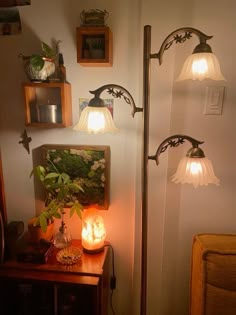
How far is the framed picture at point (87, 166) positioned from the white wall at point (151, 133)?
5 cm

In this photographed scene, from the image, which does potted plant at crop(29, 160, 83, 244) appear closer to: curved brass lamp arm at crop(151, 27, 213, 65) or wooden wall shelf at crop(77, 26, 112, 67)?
wooden wall shelf at crop(77, 26, 112, 67)

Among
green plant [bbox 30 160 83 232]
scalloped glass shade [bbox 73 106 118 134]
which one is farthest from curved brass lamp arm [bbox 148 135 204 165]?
green plant [bbox 30 160 83 232]

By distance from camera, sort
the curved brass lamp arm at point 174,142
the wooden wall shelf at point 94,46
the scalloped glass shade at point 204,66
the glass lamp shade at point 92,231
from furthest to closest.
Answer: the glass lamp shade at point 92,231
the wooden wall shelf at point 94,46
the curved brass lamp arm at point 174,142
the scalloped glass shade at point 204,66

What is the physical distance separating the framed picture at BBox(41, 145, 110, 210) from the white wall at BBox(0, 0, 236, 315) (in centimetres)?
5

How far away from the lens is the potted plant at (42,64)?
1226mm

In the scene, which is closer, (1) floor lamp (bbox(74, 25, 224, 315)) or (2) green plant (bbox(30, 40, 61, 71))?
(1) floor lamp (bbox(74, 25, 224, 315))

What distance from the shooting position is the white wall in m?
1.26

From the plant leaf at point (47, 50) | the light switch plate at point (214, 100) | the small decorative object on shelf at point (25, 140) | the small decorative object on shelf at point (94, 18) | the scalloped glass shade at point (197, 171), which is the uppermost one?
the small decorative object on shelf at point (94, 18)

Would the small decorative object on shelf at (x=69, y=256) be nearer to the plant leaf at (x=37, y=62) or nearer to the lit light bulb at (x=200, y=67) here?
the plant leaf at (x=37, y=62)

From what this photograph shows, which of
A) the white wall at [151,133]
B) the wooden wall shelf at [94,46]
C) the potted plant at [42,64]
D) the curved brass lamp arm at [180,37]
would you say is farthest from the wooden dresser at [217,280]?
the potted plant at [42,64]

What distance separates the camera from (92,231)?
4.51ft

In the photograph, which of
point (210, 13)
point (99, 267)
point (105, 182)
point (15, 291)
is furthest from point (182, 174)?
point (15, 291)

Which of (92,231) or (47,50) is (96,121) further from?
(92,231)

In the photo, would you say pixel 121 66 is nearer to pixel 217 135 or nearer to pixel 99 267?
pixel 217 135
